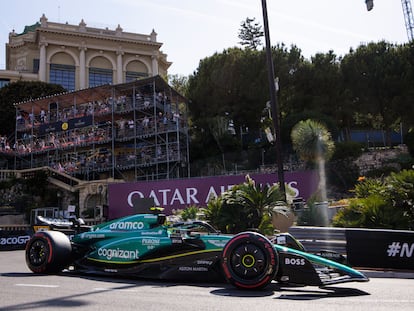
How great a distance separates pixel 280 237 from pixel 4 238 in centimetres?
1535

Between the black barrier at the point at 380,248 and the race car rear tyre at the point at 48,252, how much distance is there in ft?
19.2

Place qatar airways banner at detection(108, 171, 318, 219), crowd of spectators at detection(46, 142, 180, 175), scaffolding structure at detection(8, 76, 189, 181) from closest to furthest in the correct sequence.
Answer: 1. qatar airways banner at detection(108, 171, 318, 219)
2. crowd of spectators at detection(46, 142, 180, 175)
3. scaffolding structure at detection(8, 76, 189, 181)

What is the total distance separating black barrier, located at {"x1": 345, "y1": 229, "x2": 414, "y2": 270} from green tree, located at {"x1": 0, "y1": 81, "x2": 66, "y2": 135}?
44.4m

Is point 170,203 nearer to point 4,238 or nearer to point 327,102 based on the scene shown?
point 4,238

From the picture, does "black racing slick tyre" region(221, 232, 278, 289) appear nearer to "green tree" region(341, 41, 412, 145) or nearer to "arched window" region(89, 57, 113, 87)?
"green tree" region(341, 41, 412, 145)

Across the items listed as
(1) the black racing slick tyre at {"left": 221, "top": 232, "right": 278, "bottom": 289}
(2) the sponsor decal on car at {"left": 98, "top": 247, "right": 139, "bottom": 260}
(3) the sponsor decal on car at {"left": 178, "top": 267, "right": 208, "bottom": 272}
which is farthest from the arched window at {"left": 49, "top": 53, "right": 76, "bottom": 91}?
(1) the black racing slick tyre at {"left": 221, "top": 232, "right": 278, "bottom": 289}

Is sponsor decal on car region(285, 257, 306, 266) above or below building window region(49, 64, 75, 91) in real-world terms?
below

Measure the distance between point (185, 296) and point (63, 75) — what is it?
2215 inches

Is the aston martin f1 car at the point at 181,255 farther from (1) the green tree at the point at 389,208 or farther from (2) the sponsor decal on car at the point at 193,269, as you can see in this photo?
(1) the green tree at the point at 389,208

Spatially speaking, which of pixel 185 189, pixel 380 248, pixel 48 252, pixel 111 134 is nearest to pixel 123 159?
pixel 111 134

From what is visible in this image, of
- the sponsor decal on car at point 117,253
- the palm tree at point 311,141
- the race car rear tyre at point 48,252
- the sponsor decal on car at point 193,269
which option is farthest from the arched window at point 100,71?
the sponsor decal on car at point 193,269

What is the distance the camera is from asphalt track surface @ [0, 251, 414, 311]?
5.17 meters

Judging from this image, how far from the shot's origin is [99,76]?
2324 inches

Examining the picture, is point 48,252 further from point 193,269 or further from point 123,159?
point 123,159
